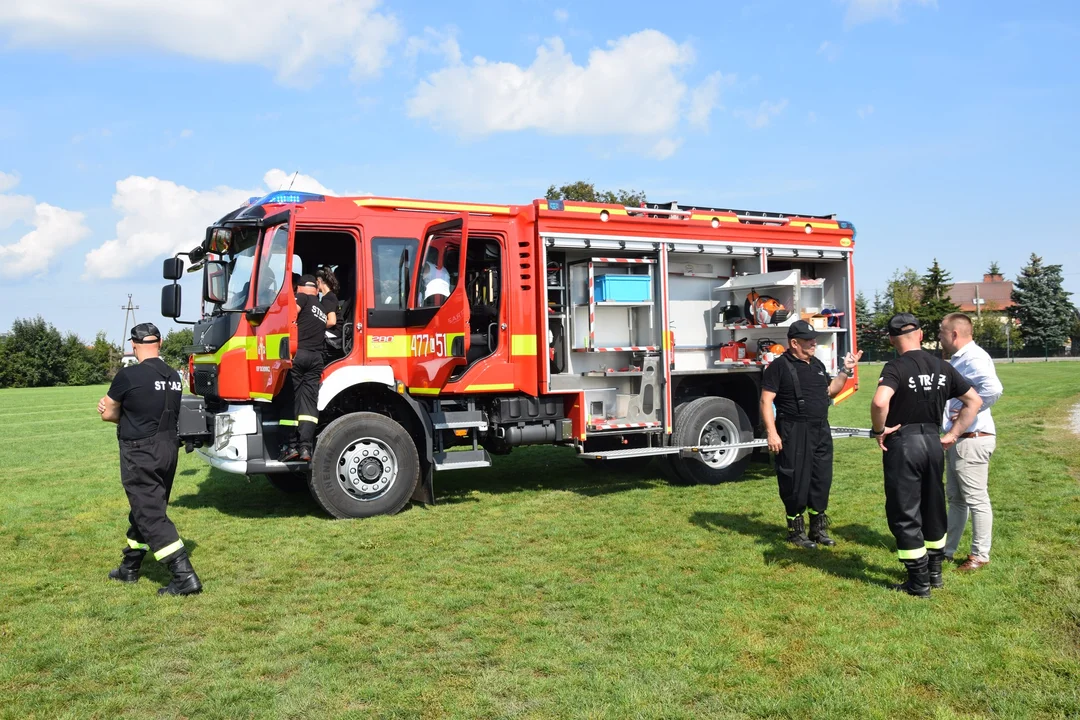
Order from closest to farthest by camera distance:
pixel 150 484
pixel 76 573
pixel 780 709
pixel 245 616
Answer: pixel 780 709 < pixel 245 616 < pixel 150 484 < pixel 76 573

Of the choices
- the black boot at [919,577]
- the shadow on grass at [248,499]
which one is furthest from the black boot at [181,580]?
the black boot at [919,577]

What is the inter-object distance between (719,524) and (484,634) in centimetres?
348

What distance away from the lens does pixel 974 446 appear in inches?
237

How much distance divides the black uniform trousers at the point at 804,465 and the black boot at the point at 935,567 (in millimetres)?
1211

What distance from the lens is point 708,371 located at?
33.8 ft

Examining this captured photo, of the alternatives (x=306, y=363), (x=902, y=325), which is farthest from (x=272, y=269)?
(x=902, y=325)

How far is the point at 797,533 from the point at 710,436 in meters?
3.45

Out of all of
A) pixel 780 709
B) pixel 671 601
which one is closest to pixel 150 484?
pixel 671 601

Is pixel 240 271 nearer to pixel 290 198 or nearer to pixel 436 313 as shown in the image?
pixel 290 198

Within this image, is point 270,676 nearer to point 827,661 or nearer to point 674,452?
point 827,661

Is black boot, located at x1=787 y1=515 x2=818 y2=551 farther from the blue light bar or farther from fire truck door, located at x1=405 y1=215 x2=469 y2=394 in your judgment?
→ the blue light bar

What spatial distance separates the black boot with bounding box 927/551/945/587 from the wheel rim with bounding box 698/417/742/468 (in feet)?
15.2

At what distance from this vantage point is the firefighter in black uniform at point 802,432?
6.78 metres

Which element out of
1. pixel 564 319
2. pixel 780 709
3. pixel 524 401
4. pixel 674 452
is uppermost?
pixel 564 319
